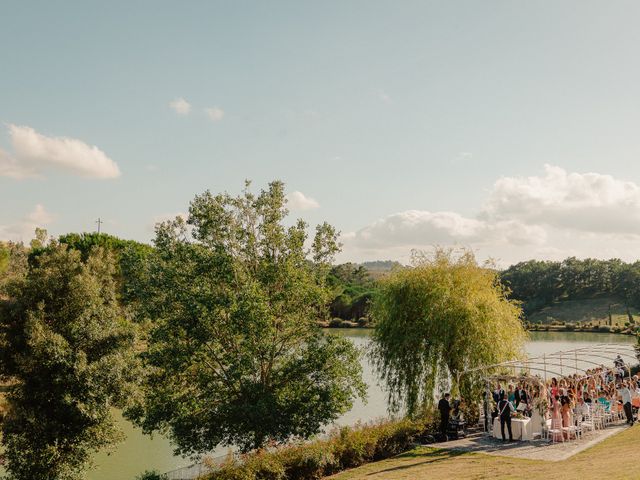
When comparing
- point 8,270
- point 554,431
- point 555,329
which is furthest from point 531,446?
point 555,329

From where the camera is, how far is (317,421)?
1953 cm

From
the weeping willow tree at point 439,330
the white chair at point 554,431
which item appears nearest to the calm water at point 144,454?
the weeping willow tree at point 439,330

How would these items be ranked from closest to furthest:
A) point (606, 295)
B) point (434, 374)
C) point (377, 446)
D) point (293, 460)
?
point (293, 460), point (377, 446), point (434, 374), point (606, 295)

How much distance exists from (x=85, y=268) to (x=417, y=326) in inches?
510

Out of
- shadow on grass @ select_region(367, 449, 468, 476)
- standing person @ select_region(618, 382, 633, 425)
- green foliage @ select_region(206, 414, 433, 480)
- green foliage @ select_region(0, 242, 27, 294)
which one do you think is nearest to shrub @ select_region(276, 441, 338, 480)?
green foliage @ select_region(206, 414, 433, 480)

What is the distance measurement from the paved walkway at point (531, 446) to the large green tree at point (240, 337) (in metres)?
4.24

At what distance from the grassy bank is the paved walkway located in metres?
0.39

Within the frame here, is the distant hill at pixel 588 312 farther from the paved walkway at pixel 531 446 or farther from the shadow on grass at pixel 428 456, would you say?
the shadow on grass at pixel 428 456

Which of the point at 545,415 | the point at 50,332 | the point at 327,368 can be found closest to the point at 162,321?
the point at 50,332

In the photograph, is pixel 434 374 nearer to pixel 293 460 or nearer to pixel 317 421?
pixel 317 421

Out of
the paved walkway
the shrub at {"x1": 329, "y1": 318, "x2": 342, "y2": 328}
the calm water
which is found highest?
the shrub at {"x1": 329, "y1": 318, "x2": 342, "y2": 328}

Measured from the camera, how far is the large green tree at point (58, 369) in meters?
18.1

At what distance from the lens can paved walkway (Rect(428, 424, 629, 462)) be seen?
17.1m

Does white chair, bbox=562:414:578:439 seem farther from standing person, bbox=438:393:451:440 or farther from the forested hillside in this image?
the forested hillside
